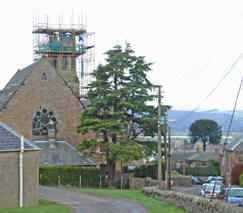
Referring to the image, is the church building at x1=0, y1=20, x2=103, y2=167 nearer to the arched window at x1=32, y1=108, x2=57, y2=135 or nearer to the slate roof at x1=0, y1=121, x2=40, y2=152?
the arched window at x1=32, y1=108, x2=57, y2=135

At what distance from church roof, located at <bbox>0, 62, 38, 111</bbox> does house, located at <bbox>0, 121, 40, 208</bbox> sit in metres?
28.6

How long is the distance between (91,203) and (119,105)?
21600 millimetres

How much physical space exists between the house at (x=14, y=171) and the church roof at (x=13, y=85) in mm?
28590

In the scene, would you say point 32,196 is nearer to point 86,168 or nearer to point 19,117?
point 86,168

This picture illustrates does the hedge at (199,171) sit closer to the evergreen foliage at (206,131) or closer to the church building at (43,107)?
the church building at (43,107)

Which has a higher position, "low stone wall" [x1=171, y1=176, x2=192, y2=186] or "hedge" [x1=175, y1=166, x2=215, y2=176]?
"low stone wall" [x1=171, y1=176, x2=192, y2=186]

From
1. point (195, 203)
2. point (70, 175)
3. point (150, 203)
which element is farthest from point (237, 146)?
point (195, 203)

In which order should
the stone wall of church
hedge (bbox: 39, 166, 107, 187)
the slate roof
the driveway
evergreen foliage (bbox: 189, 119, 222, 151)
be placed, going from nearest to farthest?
the driveway, the slate roof, hedge (bbox: 39, 166, 107, 187), the stone wall of church, evergreen foliage (bbox: 189, 119, 222, 151)

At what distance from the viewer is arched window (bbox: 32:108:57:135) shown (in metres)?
58.4

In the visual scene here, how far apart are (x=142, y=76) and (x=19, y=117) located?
14480mm

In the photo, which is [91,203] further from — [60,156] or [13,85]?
[13,85]

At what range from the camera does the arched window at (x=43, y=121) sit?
192 ft

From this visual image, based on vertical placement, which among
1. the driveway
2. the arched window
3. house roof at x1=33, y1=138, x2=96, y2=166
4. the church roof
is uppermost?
the church roof

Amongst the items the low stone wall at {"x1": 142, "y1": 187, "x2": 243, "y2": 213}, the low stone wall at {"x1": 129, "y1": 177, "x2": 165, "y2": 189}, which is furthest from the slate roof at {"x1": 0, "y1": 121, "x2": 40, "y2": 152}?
the low stone wall at {"x1": 129, "y1": 177, "x2": 165, "y2": 189}
